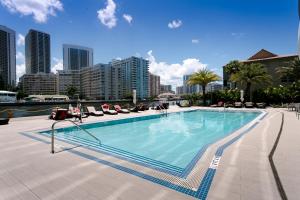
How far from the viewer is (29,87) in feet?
418

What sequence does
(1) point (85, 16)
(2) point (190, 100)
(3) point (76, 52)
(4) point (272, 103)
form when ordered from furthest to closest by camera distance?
(3) point (76, 52) < (2) point (190, 100) < (4) point (272, 103) < (1) point (85, 16)

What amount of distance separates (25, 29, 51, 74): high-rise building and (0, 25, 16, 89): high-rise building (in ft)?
191

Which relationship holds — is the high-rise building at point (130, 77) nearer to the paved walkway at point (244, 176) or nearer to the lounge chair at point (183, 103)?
the lounge chair at point (183, 103)

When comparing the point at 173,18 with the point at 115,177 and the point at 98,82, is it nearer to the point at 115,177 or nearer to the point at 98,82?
the point at 115,177

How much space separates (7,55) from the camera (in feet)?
327

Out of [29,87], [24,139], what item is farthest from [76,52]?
[24,139]

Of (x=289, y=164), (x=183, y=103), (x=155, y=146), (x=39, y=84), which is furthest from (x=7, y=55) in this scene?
(x=289, y=164)

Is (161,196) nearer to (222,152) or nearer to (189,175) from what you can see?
(189,175)

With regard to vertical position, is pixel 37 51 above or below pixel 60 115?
above

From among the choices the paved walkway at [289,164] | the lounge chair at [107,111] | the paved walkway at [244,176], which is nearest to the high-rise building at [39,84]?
the lounge chair at [107,111]

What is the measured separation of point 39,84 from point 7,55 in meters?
30.8

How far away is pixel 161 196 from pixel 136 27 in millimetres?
18572

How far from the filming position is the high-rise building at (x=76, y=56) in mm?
175625

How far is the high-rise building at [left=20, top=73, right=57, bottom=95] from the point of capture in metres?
126
